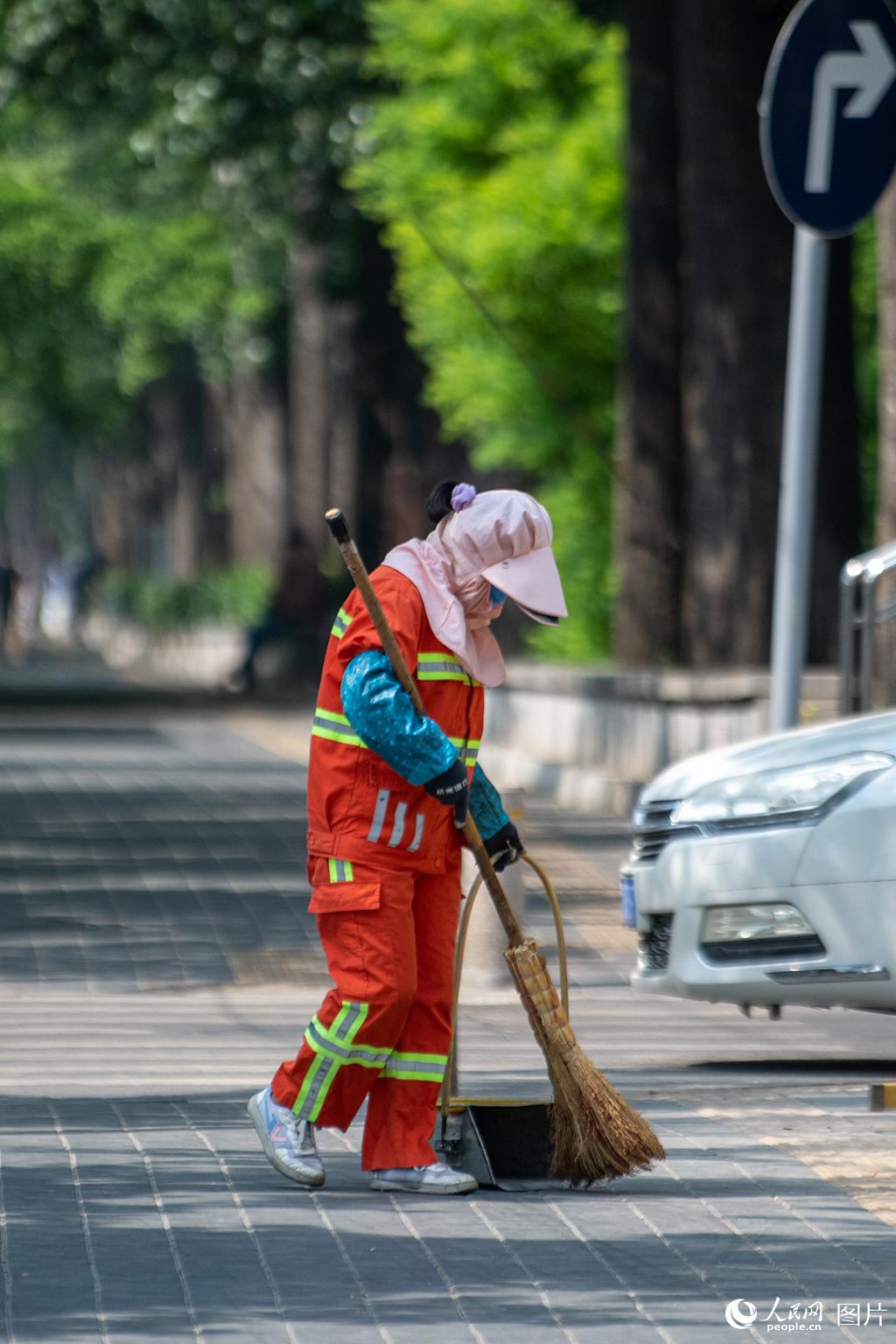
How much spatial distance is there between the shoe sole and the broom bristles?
8.6 inches

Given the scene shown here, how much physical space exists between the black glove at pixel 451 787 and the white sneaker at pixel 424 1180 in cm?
88

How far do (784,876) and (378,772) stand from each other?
2123mm

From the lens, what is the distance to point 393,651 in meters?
6.45

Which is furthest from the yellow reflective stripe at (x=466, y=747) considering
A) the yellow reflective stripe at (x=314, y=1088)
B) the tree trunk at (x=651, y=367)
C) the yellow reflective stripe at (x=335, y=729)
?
the tree trunk at (x=651, y=367)

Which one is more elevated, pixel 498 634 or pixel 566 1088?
pixel 498 634

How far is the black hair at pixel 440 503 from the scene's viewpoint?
6727 millimetres

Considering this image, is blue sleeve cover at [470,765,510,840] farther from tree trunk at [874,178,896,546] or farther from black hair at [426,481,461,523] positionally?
tree trunk at [874,178,896,546]

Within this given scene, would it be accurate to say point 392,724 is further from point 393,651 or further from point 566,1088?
point 566,1088

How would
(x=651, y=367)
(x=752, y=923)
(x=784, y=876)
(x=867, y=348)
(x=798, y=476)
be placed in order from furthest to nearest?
1. (x=867, y=348)
2. (x=651, y=367)
3. (x=798, y=476)
4. (x=752, y=923)
5. (x=784, y=876)

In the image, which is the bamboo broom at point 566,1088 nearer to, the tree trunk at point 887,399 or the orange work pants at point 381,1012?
the orange work pants at point 381,1012

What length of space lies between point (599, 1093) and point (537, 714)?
13.3 metres

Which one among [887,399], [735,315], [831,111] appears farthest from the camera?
[735,315]

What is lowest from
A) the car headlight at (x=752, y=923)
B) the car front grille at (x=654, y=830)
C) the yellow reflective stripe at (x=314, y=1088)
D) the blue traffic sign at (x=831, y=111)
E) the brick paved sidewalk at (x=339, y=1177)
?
the brick paved sidewalk at (x=339, y=1177)

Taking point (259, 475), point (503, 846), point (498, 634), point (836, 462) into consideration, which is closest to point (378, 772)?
point (503, 846)
